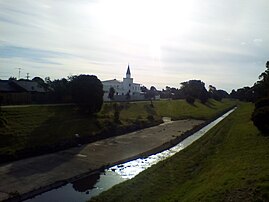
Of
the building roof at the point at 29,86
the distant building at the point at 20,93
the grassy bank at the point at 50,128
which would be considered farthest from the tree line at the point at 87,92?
the building roof at the point at 29,86

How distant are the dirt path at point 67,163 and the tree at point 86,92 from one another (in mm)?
6606

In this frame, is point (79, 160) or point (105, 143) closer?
point (79, 160)

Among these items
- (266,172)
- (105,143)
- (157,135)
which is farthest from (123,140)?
(266,172)

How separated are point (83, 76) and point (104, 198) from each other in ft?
89.7

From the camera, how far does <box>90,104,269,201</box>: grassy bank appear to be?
35.4ft

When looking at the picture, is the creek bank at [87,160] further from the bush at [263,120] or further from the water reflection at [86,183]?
the bush at [263,120]

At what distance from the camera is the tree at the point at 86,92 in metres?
40.0

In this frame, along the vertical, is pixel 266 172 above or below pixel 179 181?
above

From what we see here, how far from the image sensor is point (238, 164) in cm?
1525

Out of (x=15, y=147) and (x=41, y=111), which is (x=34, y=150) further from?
(x=41, y=111)

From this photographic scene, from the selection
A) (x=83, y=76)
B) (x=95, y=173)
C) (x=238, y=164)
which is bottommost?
→ (x=95, y=173)

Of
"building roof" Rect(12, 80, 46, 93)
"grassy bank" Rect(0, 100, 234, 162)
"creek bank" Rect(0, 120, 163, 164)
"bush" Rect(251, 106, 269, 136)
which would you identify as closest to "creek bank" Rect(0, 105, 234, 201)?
"creek bank" Rect(0, 120, 163, 164)

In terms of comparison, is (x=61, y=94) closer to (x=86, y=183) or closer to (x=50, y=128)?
(x=50, y=128)

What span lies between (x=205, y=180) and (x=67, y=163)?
12.5 metres
